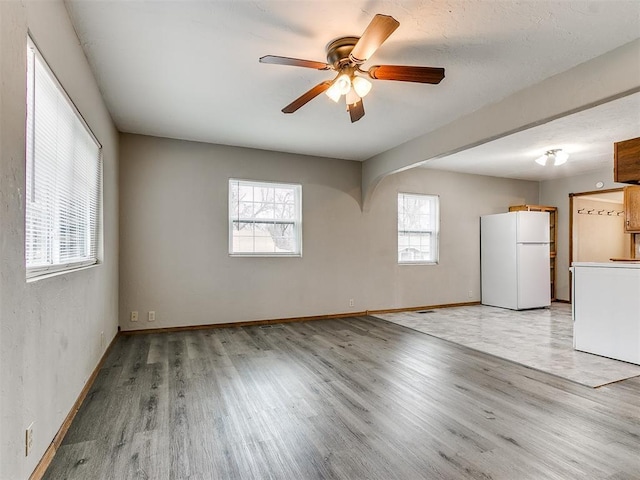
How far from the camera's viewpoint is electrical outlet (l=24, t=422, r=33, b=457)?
5.11ft

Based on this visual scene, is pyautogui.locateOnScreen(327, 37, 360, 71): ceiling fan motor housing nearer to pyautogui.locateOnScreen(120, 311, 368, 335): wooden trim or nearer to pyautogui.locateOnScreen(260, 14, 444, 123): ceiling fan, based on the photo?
pyautogui.locateOnScreen(260, 14, 444, 123): ceiling fan

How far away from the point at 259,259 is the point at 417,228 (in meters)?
3.06

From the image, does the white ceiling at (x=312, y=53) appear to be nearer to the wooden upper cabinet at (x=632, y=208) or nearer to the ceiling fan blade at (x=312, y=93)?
the ceiling fan blade at (x=312, y=93)

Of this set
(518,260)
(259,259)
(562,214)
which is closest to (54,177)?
(259,259)

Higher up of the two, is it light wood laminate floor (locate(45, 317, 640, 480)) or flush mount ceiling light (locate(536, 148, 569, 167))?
flush mount ceiling light (locate(536, 148, 569, 167))

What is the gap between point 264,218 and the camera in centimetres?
538

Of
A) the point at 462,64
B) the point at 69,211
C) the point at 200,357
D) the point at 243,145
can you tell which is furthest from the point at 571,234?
the point at 69,211

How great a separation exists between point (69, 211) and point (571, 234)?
8.35 meters

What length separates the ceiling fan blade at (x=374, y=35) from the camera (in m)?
1.89

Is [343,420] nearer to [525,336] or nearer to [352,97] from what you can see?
[352,97]

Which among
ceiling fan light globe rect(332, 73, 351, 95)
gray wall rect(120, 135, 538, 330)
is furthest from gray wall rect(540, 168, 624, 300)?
ceiling fan light globe rect(332, 73, 351, 95)

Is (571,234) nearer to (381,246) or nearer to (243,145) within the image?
(381,246)

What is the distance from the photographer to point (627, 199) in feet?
18.6

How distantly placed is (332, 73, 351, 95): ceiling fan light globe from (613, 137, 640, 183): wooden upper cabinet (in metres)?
2.40
